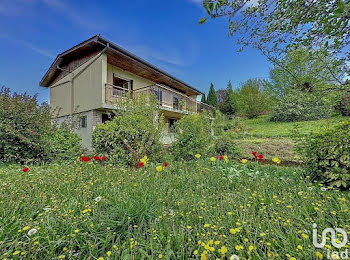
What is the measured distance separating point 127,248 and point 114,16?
30.9 ft

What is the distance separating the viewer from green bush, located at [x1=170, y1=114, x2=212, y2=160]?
18.8ft

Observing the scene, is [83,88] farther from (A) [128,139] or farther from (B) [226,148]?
(B) [226,148]

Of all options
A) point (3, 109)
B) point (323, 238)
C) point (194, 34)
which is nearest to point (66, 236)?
point (323, 238)

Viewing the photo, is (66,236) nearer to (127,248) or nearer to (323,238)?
(127,248)

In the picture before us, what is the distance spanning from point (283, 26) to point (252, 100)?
2339 centimetres

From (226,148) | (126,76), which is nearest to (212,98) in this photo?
(126,76)

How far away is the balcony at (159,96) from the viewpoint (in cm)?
878

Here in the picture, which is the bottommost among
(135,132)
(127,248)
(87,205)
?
(127,248)

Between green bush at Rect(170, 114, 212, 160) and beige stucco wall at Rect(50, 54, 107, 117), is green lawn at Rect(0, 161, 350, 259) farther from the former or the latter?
beige stucco wall at Rect(50, 54, 107, 117)

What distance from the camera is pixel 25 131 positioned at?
19.4 feet

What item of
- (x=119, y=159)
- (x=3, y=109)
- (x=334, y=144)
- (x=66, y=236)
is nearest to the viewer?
(x=66, y=236)

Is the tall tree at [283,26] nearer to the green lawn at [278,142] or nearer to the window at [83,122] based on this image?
the green lawn at [278,142]

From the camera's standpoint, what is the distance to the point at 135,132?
534 cm
